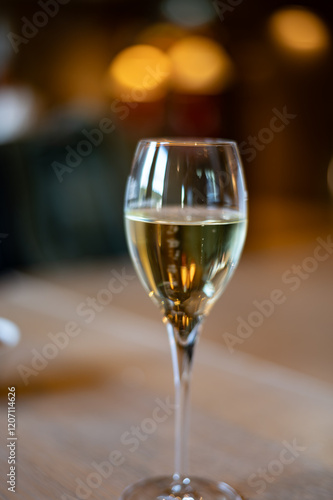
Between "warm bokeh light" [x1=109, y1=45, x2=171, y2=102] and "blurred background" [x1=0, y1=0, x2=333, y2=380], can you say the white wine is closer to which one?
"blurred background" [x1=0, y1=0, x2=333, y2=380]

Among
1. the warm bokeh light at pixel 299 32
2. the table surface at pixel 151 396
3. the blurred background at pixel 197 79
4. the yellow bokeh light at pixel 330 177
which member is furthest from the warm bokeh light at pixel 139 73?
the table surface at pixel 151 396

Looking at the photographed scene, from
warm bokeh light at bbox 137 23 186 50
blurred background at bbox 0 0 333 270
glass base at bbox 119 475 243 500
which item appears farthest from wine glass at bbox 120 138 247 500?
warm bokeh light at bbox 137 23 186 50

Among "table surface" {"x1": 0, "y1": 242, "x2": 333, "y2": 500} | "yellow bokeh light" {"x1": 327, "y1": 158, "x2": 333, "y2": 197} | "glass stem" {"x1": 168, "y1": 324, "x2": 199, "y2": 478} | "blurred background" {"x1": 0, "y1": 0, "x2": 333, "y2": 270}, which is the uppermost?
"blurred background" {"x1": 0, "y1": 0, "x2": 333, "y2": 270}

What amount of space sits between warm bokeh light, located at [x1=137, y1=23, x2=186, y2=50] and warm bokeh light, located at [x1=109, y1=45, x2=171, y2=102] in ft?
0.18

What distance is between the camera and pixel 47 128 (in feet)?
17.2

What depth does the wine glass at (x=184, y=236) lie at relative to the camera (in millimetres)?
462

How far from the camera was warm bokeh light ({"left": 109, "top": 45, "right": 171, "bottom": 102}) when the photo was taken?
229 inches

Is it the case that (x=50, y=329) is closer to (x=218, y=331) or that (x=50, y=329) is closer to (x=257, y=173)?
(x=218, y=331)

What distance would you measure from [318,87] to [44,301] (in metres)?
5.33

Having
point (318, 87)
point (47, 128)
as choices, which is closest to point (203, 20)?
point (318, 87)

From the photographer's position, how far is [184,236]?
0.47m

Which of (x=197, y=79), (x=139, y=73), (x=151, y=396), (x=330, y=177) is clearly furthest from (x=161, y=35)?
(x=151, y=396)

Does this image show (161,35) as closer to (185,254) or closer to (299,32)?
(299,32)

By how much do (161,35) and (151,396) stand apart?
583cm
